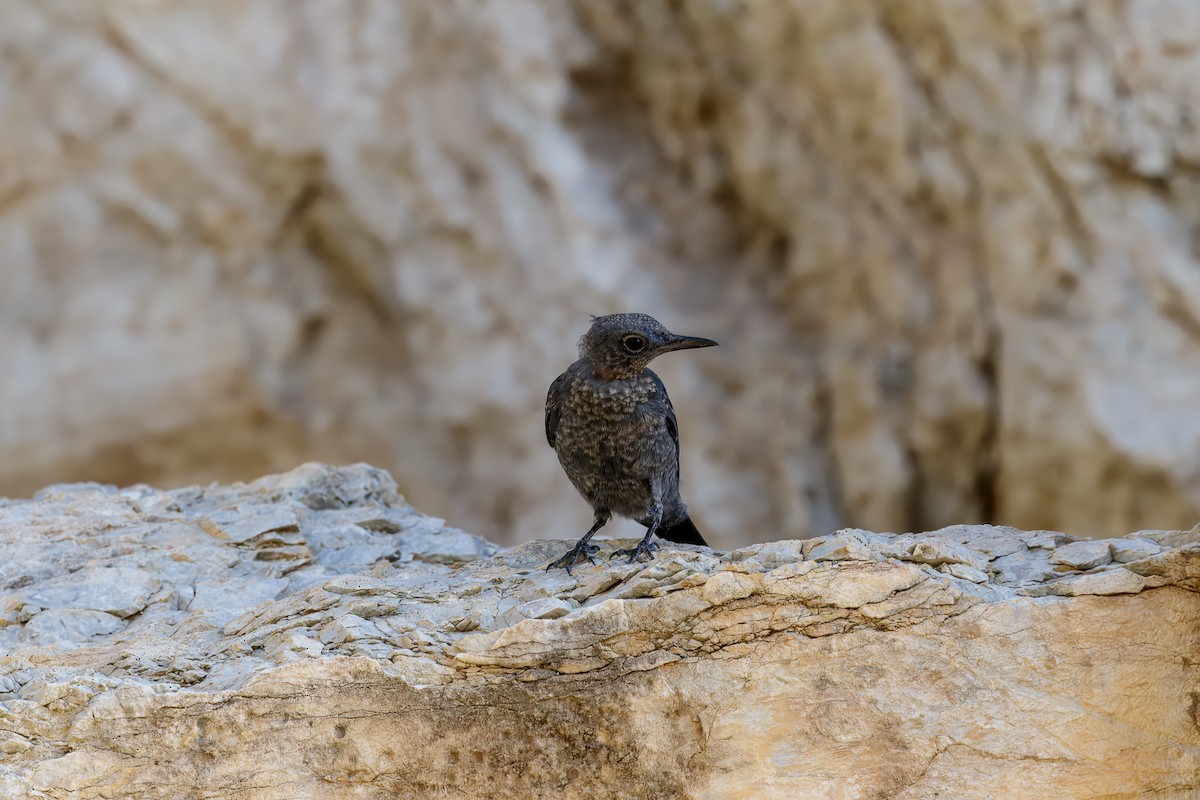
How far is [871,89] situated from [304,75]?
378 centimetres

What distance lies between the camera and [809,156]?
8.60 meters

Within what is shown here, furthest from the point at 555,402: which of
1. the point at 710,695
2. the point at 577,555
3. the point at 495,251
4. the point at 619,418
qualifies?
the point at 495,251

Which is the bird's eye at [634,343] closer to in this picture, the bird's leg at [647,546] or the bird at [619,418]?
the bird at [619,418]

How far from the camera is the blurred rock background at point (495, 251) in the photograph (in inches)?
329

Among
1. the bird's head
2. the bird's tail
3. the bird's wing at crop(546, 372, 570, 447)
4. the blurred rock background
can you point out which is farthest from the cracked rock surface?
the blurred rock background

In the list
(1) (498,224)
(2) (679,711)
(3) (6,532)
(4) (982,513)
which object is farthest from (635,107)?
(2) (679,711)

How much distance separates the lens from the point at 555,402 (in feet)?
16.4

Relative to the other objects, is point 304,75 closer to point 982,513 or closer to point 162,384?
point 162,384

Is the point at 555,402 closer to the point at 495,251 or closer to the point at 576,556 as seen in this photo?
the point at 576,556

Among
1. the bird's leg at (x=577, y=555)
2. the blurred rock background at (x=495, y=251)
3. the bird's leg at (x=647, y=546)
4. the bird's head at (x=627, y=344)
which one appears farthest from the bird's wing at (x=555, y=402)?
the blurred rock background at (x=495, y=251)

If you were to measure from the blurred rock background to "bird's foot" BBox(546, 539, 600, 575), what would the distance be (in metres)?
4.36

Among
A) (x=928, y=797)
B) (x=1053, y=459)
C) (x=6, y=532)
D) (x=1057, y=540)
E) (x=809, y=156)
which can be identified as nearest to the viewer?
(x=928, y=797)

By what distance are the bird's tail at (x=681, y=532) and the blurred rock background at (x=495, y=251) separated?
3.28 metres

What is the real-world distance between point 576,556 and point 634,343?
2.79 ft
